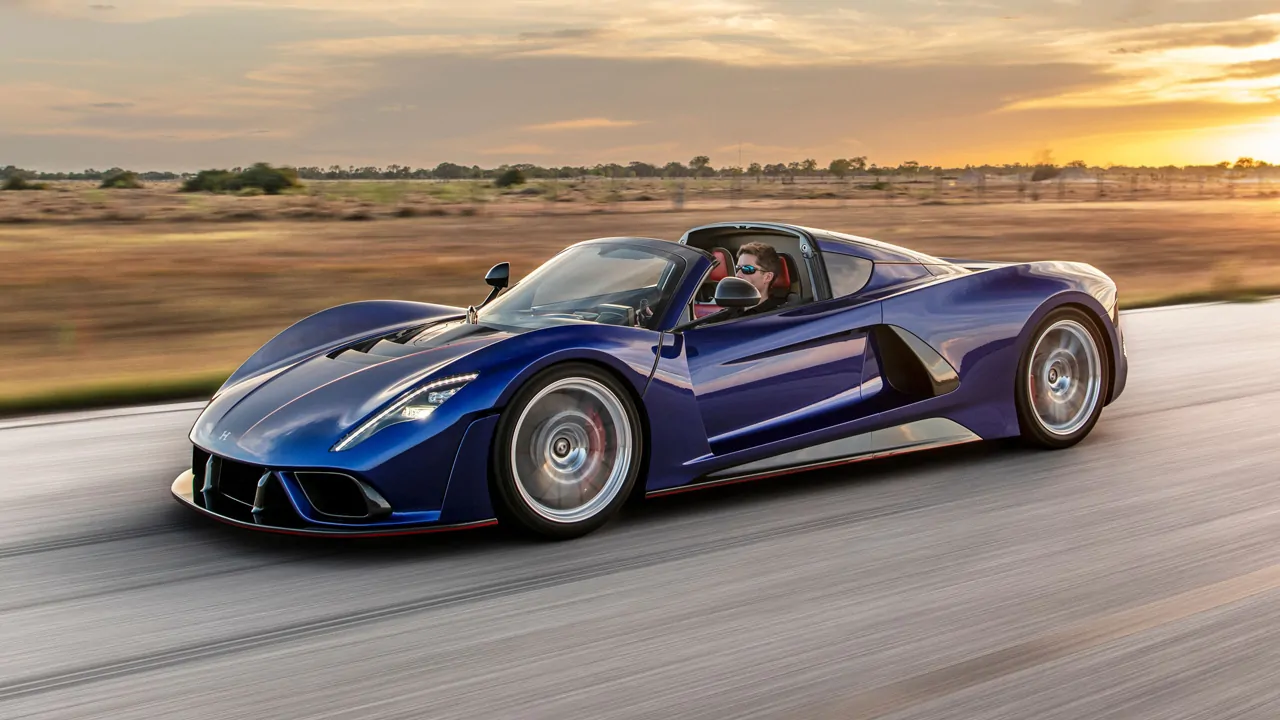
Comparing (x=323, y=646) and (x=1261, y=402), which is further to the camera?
(x=1261, y=402)

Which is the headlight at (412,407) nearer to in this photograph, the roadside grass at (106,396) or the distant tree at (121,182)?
the roadside grass at (106,396)

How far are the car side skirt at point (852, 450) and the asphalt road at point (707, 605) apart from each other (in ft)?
0.47

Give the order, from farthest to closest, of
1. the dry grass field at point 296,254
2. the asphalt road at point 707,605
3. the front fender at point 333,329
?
the dry grass field at point 296,254, the front fender at point 333,329, the asphalt road at point 707,605

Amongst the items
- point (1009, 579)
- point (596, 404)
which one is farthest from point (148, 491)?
point (1009, 579)

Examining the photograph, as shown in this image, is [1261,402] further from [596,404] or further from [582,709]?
[582,709]

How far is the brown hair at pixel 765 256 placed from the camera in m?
5.65

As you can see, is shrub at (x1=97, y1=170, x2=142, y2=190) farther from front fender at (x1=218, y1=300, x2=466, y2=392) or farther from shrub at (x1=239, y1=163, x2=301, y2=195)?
front fender at (x1=218, y1=300, x2=466, y2=392)

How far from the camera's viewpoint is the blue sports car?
4258 mm

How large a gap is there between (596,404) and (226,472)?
139 cm

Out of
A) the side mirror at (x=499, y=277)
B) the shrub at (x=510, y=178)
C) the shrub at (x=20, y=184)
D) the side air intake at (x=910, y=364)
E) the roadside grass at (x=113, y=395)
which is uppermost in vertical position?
the shrub at (x=510, y=178)

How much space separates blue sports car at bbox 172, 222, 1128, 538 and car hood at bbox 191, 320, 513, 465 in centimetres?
1

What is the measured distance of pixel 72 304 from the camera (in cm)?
1393

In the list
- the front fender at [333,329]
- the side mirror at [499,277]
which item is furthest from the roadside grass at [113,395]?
the side mirror at [499,277]

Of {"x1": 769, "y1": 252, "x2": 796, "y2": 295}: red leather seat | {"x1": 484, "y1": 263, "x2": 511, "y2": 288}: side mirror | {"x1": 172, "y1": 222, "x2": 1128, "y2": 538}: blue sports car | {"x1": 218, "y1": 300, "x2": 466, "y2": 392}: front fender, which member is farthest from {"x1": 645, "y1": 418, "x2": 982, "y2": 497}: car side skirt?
{"x1": 484, "y1": 263, "x2": 511, "y2": 288}: side mirror
